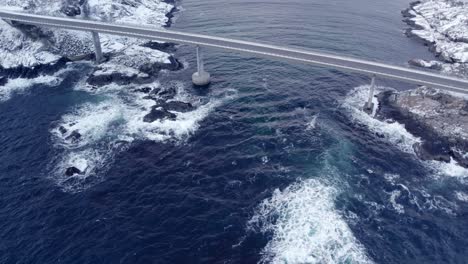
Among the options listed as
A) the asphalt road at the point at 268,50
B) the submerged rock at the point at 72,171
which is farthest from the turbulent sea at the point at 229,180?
the asphalt road at the point at 268,50

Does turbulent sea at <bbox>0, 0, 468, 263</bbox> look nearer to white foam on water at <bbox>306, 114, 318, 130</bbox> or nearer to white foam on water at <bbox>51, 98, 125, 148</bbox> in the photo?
white foam on water at <bbox>306, 114, 318, 130</bbox>

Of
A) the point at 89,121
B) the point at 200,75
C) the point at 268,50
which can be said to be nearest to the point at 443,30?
the point at 268,50

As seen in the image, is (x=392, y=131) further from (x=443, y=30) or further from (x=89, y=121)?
(x=443, y=30)

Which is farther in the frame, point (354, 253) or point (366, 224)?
point (366, 224)

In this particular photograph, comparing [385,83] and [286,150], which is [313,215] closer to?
[286,150]

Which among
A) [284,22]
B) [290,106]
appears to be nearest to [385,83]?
[290,106]
